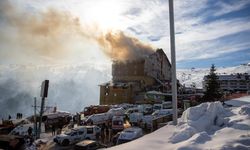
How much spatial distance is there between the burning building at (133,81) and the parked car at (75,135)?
37.5 meters

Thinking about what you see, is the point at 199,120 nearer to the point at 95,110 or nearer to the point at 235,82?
the point at 95,110

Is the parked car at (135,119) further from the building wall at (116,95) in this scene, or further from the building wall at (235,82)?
the building wall at (235,82)

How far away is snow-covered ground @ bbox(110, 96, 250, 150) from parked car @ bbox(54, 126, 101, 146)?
13.1 metres

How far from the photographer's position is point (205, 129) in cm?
1409

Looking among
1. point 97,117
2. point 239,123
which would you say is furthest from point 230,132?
point 97,117

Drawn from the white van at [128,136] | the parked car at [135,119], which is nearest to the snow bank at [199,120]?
the white van at [128,136]

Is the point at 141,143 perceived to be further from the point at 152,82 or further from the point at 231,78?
the point at 231,78

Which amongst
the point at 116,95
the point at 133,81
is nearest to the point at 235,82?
the point at 133,81

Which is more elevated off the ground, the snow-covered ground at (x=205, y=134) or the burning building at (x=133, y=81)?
the burning building at (x=133, y=81)

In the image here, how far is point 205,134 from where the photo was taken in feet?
38.1

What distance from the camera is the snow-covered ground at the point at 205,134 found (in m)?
10.2

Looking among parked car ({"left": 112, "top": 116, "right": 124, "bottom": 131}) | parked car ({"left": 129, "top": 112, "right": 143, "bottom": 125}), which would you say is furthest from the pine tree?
parked car ({"left": 112, "top": 116, "right": 124, "bottom": 131})

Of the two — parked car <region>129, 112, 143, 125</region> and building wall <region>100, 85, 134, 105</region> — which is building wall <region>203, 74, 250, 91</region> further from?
parked car <region>129, 112, 143, 125</region>

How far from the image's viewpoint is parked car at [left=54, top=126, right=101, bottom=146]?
25.2 metres
